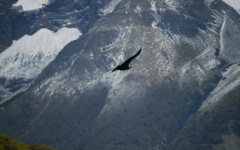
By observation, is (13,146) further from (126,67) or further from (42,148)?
(126,67)

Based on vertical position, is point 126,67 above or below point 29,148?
above

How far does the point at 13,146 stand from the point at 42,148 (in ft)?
25.6

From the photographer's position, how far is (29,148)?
12325 cm

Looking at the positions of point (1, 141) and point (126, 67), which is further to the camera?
point (1, 141)

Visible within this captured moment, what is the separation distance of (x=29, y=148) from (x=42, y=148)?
480 cm

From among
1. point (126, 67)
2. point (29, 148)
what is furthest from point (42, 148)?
point (126, 67)

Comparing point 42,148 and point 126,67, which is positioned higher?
point 126,67

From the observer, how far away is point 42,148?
128m

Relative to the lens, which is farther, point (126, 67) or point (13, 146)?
point (13, 146)

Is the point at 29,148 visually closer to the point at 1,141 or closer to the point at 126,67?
the point at 1,141

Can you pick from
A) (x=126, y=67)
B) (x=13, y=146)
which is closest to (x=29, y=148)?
(x=13, y=146)

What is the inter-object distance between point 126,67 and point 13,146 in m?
51.4

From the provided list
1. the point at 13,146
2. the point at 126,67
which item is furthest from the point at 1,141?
the point at 126,67

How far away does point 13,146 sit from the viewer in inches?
4774
